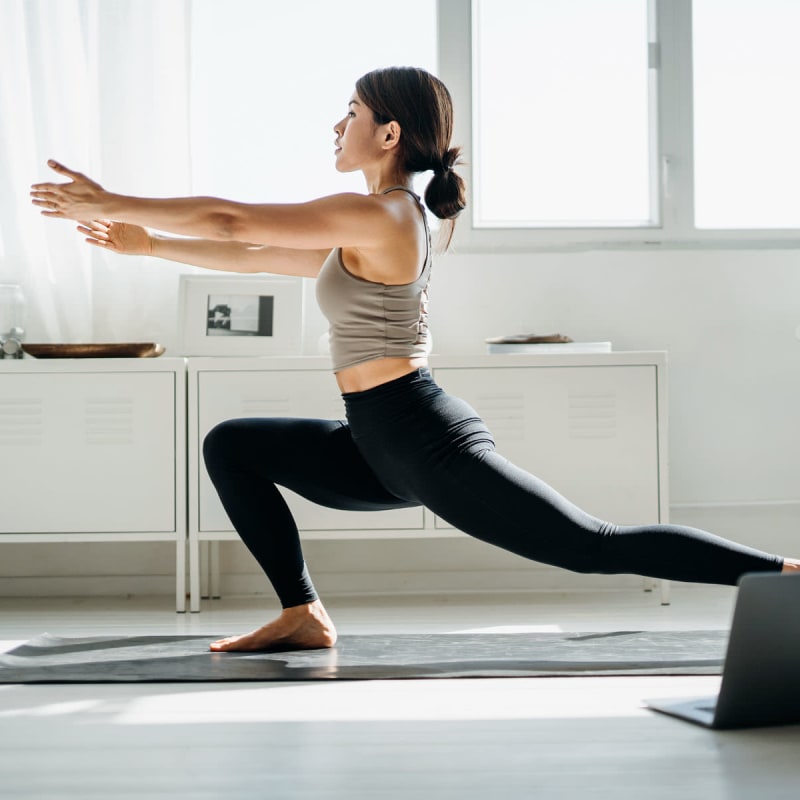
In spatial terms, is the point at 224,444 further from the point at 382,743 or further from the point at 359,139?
the point at 382,743

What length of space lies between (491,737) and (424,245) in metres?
0.93

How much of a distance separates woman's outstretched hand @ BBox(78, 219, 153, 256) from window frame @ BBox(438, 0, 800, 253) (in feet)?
5.10

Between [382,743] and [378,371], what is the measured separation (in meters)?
0.73

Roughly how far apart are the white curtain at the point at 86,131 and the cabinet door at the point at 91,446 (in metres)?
0.36

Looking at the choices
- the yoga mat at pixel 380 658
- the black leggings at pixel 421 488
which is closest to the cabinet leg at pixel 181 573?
the yoga mat at pixel 380 658

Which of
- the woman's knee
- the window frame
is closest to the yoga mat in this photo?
the woman's knee

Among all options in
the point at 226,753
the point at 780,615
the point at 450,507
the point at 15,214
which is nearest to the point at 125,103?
the point at 15,214

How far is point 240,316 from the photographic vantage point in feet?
11.0

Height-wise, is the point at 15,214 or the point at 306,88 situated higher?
the point at 306,88

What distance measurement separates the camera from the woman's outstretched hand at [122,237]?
2232mm

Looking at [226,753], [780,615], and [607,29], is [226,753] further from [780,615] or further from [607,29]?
[607,29]

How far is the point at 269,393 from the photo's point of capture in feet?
10.2

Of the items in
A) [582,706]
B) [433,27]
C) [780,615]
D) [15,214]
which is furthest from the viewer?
[433,27]

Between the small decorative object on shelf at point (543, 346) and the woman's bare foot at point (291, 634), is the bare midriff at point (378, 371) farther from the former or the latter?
the small decorative object on shelf at point (543, 346)
